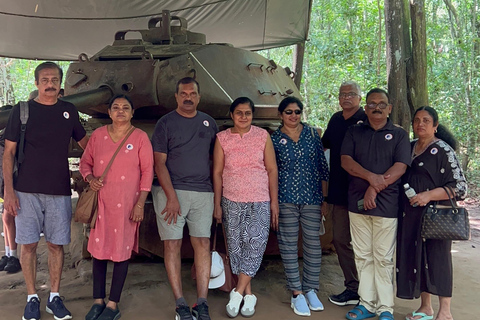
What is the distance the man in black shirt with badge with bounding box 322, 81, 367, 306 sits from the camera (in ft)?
12.8

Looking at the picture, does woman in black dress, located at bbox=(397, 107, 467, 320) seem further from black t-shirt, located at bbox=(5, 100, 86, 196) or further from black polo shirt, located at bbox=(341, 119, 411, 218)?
black t-shirt, located at bbox=(5, 100, 86, 196)

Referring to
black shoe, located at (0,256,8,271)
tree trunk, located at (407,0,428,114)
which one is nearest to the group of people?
black shoe, located at (0,256,8,271)

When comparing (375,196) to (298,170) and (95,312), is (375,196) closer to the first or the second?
(298,170)

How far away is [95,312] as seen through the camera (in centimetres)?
337

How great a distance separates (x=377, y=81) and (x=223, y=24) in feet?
15.2

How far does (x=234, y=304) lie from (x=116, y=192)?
1266mm

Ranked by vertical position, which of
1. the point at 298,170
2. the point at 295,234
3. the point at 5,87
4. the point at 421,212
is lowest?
the point at 295,234

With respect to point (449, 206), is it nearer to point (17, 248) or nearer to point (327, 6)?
point (17, 248)

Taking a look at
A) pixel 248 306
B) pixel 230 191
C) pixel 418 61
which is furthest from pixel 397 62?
pixel 248 306

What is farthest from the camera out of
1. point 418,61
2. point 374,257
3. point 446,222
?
point 418,61

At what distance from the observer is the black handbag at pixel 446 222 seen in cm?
319

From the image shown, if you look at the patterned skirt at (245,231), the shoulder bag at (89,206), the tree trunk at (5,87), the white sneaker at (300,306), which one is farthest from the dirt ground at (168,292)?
the tree trunk at (5,87)

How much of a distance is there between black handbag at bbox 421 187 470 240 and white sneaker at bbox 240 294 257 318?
55.3 inches

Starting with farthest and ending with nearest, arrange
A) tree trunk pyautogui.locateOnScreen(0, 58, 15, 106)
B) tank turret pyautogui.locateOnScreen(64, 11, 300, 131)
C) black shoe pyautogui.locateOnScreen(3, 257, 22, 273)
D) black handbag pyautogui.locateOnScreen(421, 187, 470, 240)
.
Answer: tree trunk pyautogui.locateOnScreen(0, 58, 15, 106), black shoe pyautogui.locateOnScreen(3, 257, 22, 273), tank turret pyautogui.locateOnScreen(64, 11, 300, 131), black handbag pyautogui.locateOnScreen(421, 187, 470, 240)
